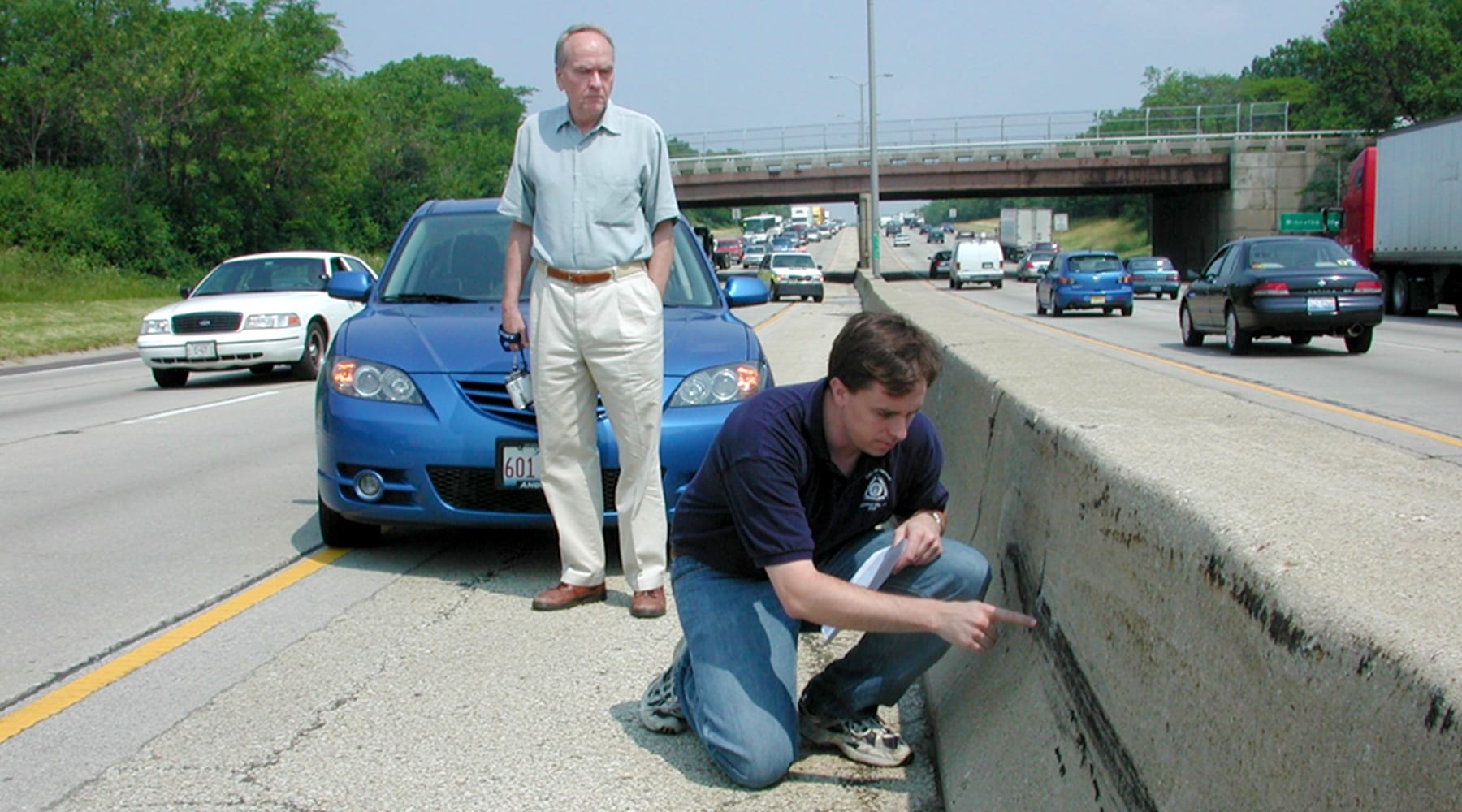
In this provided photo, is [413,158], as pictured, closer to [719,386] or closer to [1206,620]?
[719,386]

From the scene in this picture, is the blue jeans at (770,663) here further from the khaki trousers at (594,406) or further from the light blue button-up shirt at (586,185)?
the light blue button-up shirt at (586,185)

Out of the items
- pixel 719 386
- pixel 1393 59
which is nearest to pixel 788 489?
pixel 719 386

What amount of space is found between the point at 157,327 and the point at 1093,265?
78.3 ft

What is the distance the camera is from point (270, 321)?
1658 centimetres

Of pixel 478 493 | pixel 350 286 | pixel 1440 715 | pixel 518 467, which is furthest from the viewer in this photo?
pixel 350 286

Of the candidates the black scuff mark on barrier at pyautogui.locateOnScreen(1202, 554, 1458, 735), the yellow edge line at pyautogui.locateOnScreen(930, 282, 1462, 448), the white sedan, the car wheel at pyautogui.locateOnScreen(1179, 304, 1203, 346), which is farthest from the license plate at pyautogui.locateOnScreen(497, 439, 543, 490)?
the car wheel at pyautogui.locateOnScreen(1179, 304, 1203, 346)

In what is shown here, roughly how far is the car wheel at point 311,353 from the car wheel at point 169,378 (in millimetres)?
1327

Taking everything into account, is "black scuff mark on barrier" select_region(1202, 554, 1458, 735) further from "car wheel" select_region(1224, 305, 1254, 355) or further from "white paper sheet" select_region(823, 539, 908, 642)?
"car wheel" select_region(1224, 305, 1254, 355)

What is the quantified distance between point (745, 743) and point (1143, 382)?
229 cm

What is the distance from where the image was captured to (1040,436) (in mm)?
3625

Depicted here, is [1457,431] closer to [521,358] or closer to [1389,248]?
[521,358]

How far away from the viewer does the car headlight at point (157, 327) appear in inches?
651

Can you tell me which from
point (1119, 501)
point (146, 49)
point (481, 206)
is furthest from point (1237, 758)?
point (146, 49)

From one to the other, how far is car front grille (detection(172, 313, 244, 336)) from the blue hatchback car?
2223 centimetres
